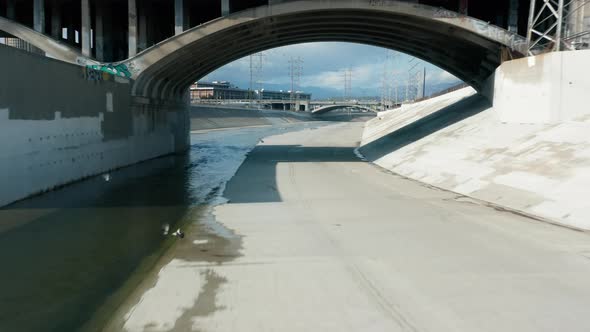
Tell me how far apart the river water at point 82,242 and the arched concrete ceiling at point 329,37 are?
10.8m

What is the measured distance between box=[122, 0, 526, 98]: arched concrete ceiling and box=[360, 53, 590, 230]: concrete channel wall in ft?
13.2

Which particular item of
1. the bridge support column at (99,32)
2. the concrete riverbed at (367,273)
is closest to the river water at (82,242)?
the concrete riverbed at (367,273)

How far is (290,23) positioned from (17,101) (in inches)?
798

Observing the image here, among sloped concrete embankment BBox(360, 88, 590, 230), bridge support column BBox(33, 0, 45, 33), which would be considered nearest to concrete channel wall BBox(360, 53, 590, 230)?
sloped concrete embankment BBox(360, 88, 590, 230)

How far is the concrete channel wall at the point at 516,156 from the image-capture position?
14.5 m

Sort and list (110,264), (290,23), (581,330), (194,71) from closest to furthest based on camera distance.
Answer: (581,330)
(110,264)
(290,23)
(194,71)

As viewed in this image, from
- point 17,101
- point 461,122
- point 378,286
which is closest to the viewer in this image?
point 378,286

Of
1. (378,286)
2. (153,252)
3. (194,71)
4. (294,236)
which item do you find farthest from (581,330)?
(194,71)

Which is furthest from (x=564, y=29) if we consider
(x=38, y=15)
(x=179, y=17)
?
(x=38, y=15)

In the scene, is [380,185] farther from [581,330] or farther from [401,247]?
[581,330]

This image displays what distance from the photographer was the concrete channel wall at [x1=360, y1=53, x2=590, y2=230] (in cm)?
1449

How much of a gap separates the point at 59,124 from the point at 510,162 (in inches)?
807

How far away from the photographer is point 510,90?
24438 mm

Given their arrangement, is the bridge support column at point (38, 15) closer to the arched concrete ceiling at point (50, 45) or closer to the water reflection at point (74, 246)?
the arched concrete ceiling at point (50, 45)
